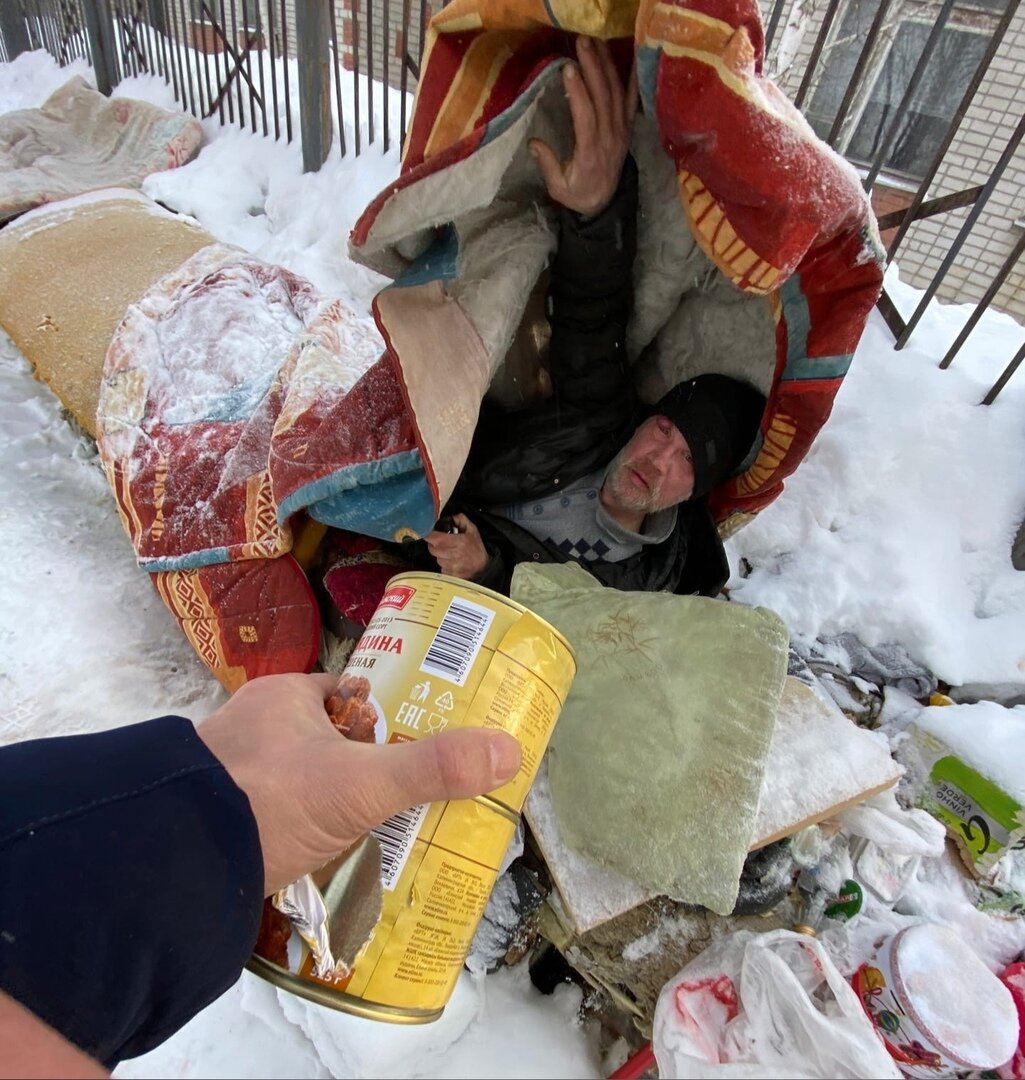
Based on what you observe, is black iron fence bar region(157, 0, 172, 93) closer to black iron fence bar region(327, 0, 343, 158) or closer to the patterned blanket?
black iron fence bar region(327, 0, 343, 158)

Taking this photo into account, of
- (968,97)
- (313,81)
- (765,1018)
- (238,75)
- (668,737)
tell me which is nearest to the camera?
(765,1018)

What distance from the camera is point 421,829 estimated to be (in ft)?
1.89

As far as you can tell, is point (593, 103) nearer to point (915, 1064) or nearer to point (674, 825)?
point (674, 825)

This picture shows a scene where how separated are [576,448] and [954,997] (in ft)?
3.08

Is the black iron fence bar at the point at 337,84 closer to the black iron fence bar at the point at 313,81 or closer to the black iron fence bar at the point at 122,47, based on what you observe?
the black iron fence bar at the point at 313,81

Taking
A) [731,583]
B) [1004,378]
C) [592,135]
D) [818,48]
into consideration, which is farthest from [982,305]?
[592,135]

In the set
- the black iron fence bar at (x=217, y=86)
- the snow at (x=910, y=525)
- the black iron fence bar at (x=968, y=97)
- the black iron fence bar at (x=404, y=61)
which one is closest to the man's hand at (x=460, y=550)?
the snow at (x=910, y=525)

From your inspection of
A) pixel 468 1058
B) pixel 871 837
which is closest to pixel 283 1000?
pixel 468 1058

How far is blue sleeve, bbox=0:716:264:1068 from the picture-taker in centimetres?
35

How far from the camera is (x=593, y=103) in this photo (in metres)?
0.80

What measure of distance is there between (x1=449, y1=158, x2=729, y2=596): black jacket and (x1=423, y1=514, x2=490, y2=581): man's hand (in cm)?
3

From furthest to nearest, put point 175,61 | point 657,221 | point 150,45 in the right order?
point 150,45
point 175,61
point 657,221

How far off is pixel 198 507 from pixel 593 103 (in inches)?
34.2

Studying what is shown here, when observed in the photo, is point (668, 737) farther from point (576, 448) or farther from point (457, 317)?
point (457, 317)
